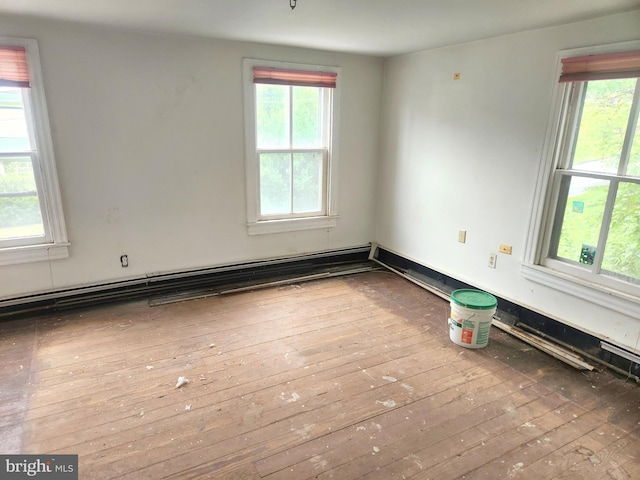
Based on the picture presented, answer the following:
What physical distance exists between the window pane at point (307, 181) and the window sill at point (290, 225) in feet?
0.39

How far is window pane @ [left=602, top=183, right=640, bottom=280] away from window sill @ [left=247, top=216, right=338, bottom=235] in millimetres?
2536

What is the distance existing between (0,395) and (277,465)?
170 centimetres

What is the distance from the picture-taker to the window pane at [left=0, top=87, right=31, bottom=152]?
2947 millimetres

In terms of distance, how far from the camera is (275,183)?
408cm

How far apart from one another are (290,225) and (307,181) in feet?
1.63

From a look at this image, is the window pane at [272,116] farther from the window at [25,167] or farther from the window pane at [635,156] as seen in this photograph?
the window pane at [635,156]

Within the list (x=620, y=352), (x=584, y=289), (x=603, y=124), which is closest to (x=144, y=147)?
(x=603, y=124)

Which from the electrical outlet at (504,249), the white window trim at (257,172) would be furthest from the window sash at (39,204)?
the electrical outlet at (504,249)

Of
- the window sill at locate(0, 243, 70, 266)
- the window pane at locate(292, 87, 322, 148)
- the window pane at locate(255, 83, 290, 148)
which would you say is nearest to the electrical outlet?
the window pane at locate(292, 87, 322, 148)

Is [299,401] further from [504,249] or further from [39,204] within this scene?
[39,204]

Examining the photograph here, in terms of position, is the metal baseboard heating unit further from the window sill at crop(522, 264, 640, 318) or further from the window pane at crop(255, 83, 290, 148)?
the window pane at crop(255, 83, 290, 148)

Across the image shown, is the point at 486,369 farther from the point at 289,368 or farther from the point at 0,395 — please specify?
the point at 0,395

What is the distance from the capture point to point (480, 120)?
3.34 metres

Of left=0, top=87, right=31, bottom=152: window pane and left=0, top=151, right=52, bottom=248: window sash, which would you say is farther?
left=0, top=151, right=52, bottom=248: window sash
